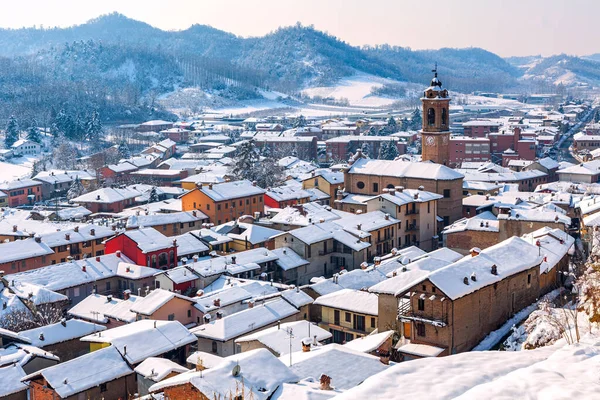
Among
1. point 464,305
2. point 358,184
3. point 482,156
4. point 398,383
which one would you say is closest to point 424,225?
point 358,184

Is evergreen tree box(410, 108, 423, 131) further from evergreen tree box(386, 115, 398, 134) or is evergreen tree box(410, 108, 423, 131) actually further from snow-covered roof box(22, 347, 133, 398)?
snow-covered roof box(22, 347, 133, 398)

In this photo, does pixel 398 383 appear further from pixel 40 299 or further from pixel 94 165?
pixel 94 165

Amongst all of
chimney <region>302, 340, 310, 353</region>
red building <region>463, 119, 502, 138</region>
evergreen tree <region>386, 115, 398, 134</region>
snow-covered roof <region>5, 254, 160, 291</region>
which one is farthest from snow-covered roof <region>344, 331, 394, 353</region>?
evergreen tree <region>386, 115, 398, 134</region>

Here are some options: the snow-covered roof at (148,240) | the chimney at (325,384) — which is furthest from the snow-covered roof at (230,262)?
the chimney at (325,384)

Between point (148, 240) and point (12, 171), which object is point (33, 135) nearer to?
point (12, 171)

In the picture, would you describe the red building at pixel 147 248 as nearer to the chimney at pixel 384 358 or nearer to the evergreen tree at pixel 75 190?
the chimney at pixel 384 358

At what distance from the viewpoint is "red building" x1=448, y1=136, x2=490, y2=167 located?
285 feet

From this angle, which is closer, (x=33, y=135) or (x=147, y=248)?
(x=147, y=248)

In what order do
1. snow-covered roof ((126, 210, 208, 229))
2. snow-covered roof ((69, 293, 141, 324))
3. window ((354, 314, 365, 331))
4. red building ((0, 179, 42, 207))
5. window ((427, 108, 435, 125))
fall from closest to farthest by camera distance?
window ((354, 314, 365, 331)) → snow-covered roof ((69, 293, 141, 324)) → snow-covered roof ((126, 210, 208, 229)) → window ((427, 108, 435, 125)) → red building ((0, 179, 42, 207))

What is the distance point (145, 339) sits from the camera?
22.5m

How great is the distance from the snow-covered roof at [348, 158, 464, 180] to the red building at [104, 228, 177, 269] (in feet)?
55.1

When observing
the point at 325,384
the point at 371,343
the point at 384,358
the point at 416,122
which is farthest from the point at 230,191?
the point at 416,122

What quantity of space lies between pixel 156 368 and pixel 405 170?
30742mm

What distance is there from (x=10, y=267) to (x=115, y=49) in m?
173
